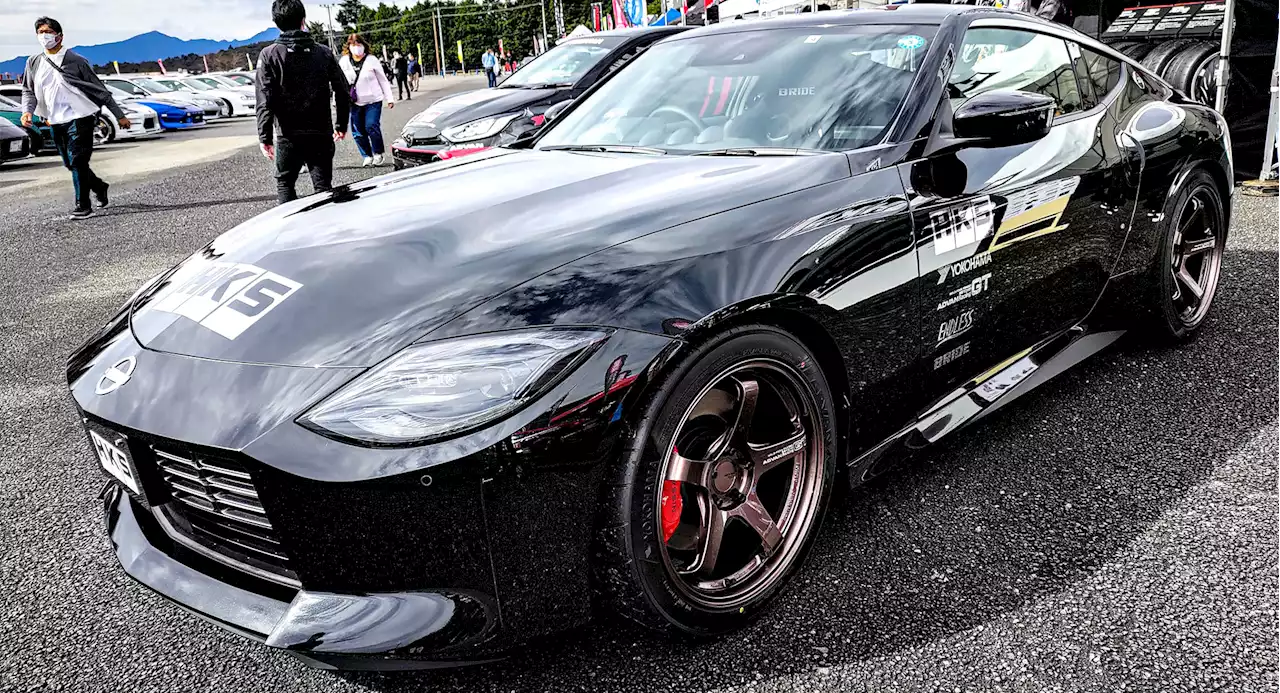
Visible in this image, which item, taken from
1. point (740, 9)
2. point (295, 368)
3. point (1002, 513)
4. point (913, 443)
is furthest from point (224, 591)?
point (740, 9)

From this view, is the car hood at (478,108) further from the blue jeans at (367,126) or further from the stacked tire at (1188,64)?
the stacked tire at (1188,64)

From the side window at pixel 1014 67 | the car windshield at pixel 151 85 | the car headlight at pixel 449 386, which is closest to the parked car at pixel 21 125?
the car windshield at pixel 151 85

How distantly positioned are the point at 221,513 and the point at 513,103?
719 cm

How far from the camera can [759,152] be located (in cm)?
252

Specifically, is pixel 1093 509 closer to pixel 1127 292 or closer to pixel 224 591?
→ pixel 1127 292

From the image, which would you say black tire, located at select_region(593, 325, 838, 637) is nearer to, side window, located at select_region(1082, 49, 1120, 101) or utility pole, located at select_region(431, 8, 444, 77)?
side window, located at select_region(1082, 49, 1120, 101)

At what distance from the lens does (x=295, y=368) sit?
172cm

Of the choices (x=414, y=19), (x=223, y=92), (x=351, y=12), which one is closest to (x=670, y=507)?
(x=223, y=92)

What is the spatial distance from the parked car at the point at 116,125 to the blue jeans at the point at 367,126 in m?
7.69

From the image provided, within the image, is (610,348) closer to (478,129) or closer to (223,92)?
(478,129)

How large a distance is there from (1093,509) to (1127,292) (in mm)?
1148

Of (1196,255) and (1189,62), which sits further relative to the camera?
(1189,62)

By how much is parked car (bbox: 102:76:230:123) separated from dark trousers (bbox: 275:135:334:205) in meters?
18.1

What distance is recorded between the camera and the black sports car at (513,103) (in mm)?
8289
